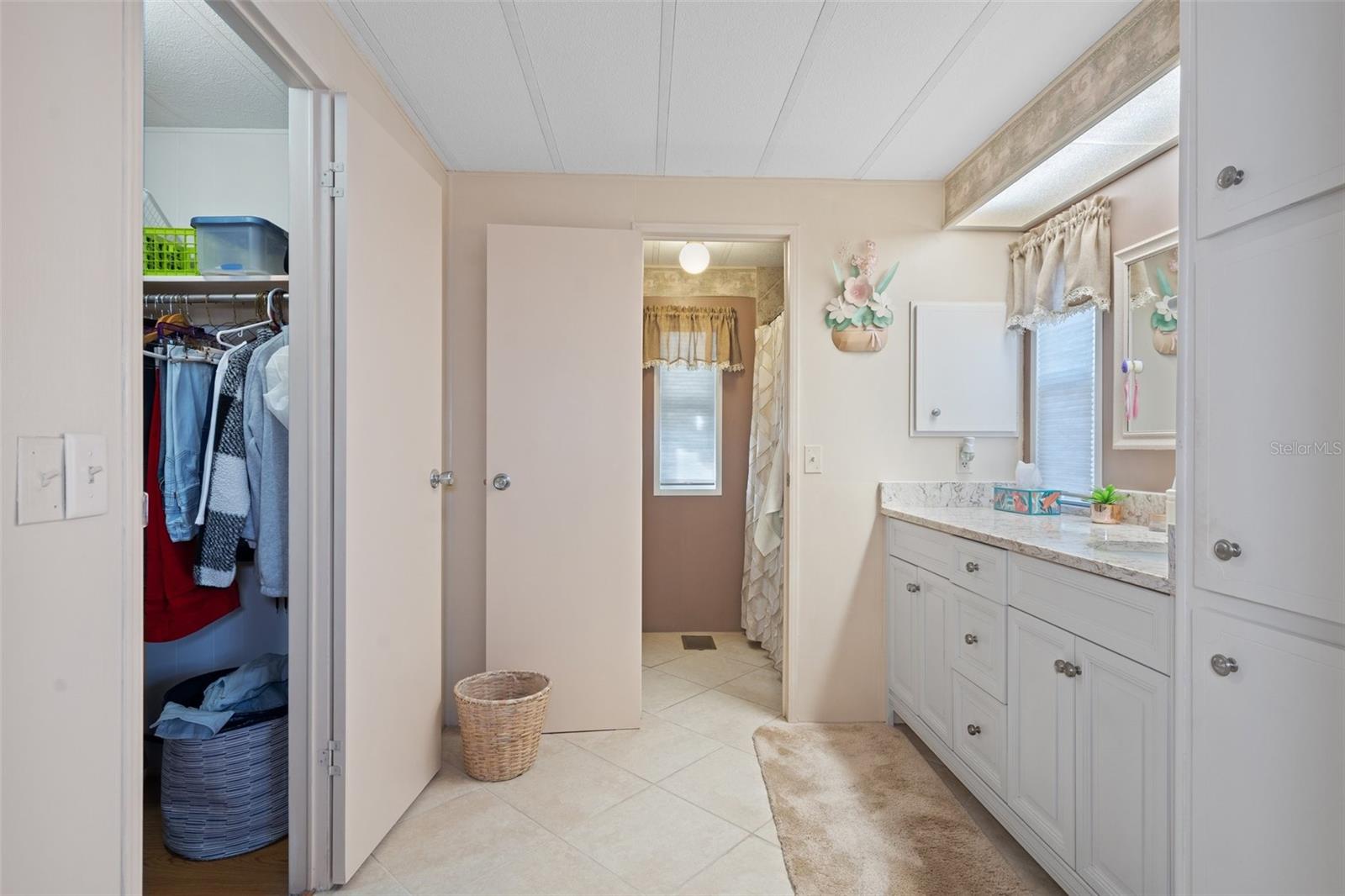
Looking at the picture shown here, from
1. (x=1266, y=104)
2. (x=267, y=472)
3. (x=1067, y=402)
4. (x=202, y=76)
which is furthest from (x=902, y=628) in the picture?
(x=202, y=76)

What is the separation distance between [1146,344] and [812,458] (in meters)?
1.21

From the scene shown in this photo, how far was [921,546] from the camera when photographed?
8.04ft

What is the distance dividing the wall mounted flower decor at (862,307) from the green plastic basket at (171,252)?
2265 mm

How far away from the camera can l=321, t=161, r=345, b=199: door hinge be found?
170cm

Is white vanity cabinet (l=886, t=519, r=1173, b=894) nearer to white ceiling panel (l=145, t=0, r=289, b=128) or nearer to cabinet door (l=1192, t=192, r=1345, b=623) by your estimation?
cabinet door (l=1192, t=192, r=1345, b=623)

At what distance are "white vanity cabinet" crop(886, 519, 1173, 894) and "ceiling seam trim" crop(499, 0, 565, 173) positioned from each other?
1.95 meters

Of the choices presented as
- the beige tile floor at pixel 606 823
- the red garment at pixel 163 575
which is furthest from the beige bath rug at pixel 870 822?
the red garment at pixel 163 575

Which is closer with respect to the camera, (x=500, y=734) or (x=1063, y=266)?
(x=500, y=734)

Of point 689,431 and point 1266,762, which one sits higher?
point 689,431

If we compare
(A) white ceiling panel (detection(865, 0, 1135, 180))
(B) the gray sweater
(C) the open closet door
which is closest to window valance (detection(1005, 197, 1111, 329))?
(A) white ceiling panel (detection(865, 0, 1135, 180))

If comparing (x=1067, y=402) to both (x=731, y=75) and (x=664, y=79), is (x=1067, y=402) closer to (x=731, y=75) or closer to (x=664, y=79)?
(x=731, y=75)

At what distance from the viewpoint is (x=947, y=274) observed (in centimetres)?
285
